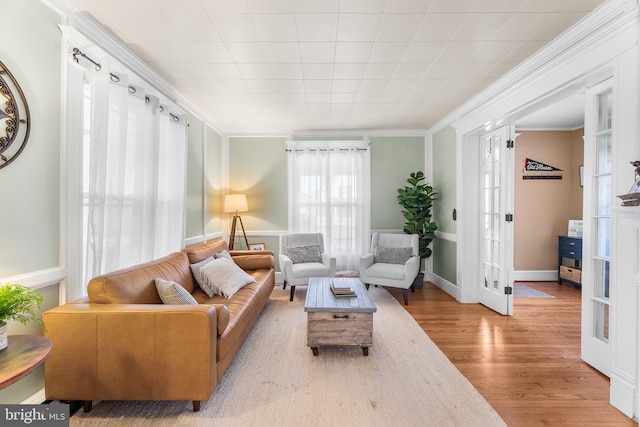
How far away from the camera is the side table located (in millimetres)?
1218

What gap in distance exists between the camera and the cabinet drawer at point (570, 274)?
4.85 meters

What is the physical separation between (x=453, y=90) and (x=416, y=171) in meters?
1.97

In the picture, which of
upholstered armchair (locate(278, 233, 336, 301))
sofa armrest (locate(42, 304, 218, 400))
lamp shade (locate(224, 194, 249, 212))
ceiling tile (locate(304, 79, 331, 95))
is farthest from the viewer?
lamp shade (locate(224, 194, 249, 212))

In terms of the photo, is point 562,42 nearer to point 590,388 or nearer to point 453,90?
point 453,90

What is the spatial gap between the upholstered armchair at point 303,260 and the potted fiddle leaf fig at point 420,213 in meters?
→ 1.44

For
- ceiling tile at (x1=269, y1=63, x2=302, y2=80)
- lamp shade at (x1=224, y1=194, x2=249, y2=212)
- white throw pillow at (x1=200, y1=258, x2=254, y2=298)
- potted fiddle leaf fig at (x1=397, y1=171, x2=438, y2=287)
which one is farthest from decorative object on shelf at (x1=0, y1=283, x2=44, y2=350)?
potted fiddle leaf fig at (x1=397, y1=171, x2=438, y2=287)

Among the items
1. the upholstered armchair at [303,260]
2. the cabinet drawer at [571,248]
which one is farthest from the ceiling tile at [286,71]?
the cabinet drawer at [571,248]

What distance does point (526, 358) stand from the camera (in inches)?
108

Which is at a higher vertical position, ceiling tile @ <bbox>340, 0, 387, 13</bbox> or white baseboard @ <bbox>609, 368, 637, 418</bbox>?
ceiling tile @ <bbox>340, 0, 387, 13</bbox>

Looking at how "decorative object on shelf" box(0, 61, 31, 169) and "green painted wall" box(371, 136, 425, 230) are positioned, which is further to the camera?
"green painted wall" box(371, 136, 425, 230)

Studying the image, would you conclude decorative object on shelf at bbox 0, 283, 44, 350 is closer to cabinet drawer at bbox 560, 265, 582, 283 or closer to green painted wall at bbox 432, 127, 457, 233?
green painted wall at bbox 432, 127, 457, 233

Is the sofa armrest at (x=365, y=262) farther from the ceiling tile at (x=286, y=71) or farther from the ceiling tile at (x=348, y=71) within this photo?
the ceiling tile at (x=286, y=71)

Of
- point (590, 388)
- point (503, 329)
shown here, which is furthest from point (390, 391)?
point (503, 329)

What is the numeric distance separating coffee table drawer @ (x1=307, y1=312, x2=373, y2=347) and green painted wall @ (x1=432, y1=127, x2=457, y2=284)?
237 centimetres
